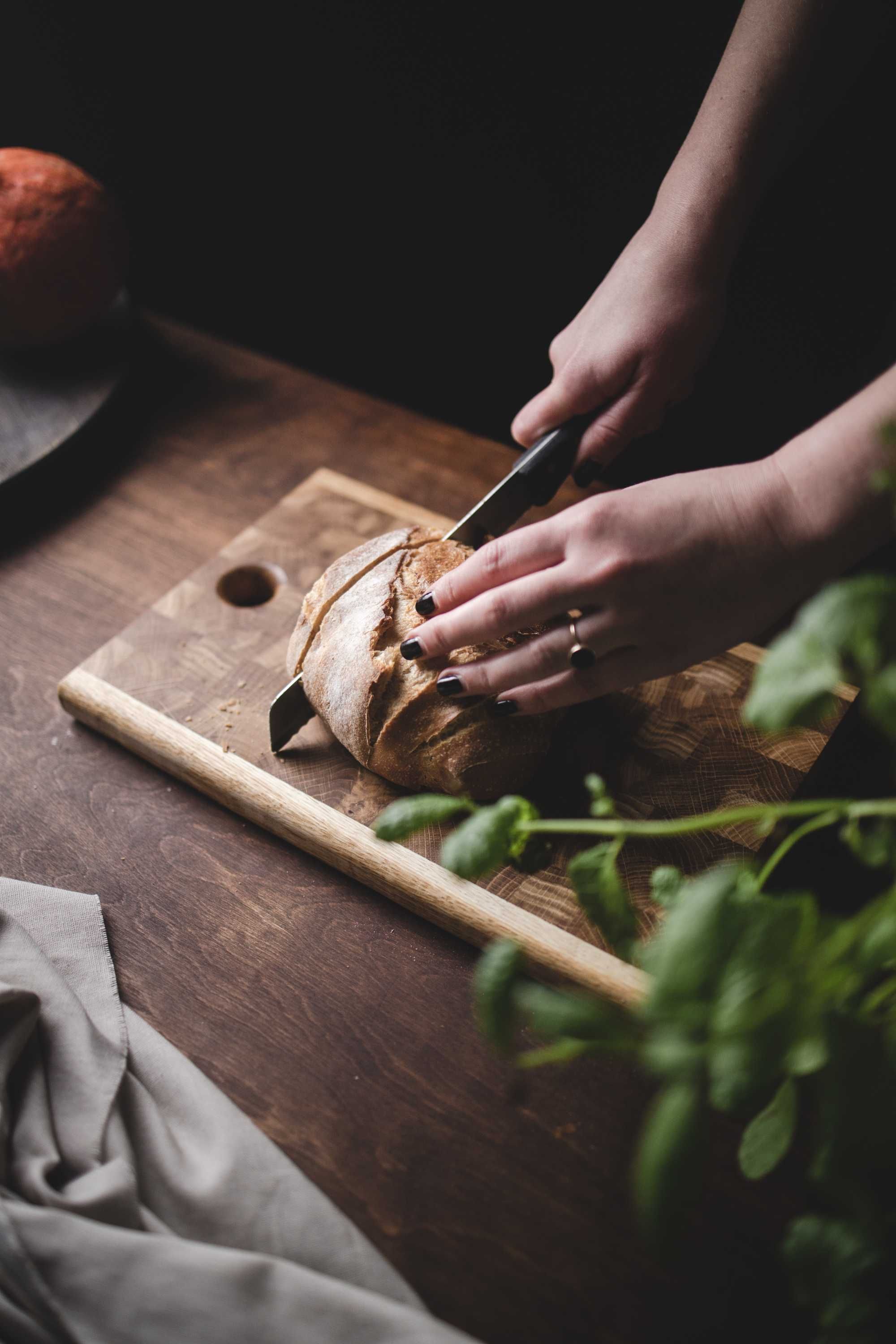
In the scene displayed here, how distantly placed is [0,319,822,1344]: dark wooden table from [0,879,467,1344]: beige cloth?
0.13 ft

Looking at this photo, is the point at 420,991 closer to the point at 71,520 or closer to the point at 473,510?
the point at 473,510

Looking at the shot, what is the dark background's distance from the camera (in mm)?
1467

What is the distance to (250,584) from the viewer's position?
1506mm

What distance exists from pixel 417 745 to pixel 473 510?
1.06ft

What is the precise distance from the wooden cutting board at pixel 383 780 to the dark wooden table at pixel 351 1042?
66mm

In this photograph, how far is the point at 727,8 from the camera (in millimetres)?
1352

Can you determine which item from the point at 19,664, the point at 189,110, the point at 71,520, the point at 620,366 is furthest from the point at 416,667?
the point at 189,110

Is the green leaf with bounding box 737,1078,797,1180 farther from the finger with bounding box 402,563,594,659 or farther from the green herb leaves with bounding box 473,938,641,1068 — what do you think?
the finger with bounding box 402,563,594,659

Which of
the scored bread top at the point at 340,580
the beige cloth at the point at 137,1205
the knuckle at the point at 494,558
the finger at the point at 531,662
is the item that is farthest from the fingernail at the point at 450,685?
the beige cloth at the point at 137,1205

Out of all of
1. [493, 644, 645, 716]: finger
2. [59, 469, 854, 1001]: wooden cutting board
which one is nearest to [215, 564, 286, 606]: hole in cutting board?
[59, 469, 854, 1001]: wooden cutting board

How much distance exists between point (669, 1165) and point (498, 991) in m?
0.15

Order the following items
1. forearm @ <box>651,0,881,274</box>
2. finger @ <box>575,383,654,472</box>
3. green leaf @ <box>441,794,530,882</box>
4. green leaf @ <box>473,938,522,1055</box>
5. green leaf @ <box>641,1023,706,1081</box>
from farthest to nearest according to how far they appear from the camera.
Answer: finger @ <box>575,383,654,472</box> < forearm @ <box>651,0,881,274</box> < green leaf @ <box>441,794,530,882</box> < green leaf @ <box>473,938,522,1055</box> < green leaf @ <box>641,1023,706,1081</box>

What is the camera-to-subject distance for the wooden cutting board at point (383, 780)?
1079 millimetres

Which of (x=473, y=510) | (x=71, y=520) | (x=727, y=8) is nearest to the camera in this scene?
(x=473, y=510)
